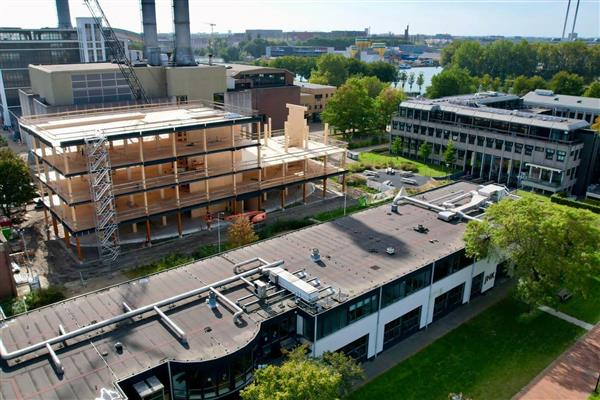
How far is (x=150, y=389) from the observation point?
1021 inches

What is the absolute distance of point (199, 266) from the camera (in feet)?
128

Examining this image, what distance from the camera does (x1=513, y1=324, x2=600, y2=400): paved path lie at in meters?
33.5

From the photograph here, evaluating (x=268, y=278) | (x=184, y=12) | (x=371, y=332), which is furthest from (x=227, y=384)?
(x=184, y=12)

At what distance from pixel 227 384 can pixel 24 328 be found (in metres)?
13.3

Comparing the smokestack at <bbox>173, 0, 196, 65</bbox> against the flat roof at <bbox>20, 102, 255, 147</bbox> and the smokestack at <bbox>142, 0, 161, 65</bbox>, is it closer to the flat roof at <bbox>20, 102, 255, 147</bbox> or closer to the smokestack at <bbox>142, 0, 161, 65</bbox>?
the smokestack at <bbox>142, 0, 161, 65</bbox>

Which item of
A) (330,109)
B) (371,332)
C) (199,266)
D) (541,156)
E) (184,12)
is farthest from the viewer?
(330,109)

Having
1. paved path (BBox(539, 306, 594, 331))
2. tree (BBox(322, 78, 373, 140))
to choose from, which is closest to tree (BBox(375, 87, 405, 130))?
tree (BBox(322, 78, 373, 140))

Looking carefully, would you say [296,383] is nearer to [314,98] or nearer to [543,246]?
[543,246]

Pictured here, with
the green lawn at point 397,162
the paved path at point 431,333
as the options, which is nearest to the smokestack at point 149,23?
the green lawn at point 397,162

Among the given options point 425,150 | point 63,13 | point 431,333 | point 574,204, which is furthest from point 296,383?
point 63,13

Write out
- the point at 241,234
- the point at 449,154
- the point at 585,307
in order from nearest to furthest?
1. the point at 585,307
2. the point at 241,234
3. the point at 449,154

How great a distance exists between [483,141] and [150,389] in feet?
231

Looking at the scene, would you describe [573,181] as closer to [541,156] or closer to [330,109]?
[541,156]

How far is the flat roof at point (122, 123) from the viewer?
4959 cm
